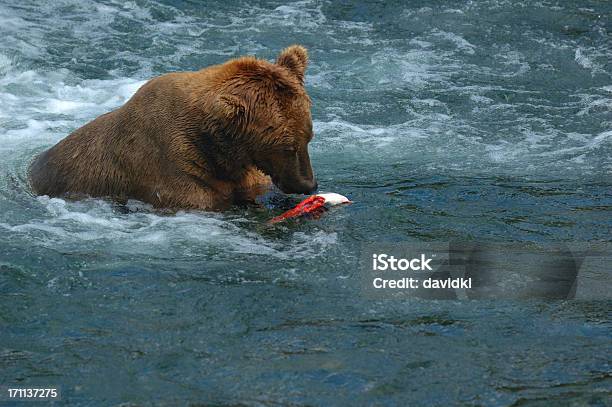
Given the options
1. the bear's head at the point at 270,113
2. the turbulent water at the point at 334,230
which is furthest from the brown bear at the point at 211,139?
the turbulent water at the point at 334,230

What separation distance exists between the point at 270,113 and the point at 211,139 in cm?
47

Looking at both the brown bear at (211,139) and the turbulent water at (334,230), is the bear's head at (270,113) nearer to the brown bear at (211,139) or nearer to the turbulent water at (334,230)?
the brown bear at (211,139)

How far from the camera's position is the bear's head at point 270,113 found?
6152mm

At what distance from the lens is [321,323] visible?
4.95m

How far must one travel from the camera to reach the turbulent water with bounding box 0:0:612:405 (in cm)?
444

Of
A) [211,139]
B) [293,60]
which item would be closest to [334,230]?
[211,139]

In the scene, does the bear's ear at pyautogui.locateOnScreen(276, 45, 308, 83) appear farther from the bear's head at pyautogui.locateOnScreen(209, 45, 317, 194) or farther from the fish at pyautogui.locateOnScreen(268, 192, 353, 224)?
the fish at pyautogui.locateOnScreen(268, 192, 353, 224)

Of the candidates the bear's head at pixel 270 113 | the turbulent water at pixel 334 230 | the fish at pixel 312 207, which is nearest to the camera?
the turbulent water at pixel 334 230

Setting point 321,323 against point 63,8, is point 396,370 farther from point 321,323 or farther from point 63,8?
point 63,8

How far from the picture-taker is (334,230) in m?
6.38

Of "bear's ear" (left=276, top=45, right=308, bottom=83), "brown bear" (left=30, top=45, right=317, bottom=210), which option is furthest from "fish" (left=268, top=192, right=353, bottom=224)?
"bear's ear" (left=276, top=45, right=308, bottom=83)

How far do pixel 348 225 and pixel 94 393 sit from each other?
263 centimetres

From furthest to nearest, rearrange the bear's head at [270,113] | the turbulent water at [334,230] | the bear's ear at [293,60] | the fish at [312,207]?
1. the fish at [312,207]
2. the bear's ear at [293,60]
3. the bear's head at [270,113]
4. the turbulent water at [334,230]

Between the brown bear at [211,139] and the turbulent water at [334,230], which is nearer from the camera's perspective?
the turbulent water at [334,230]
